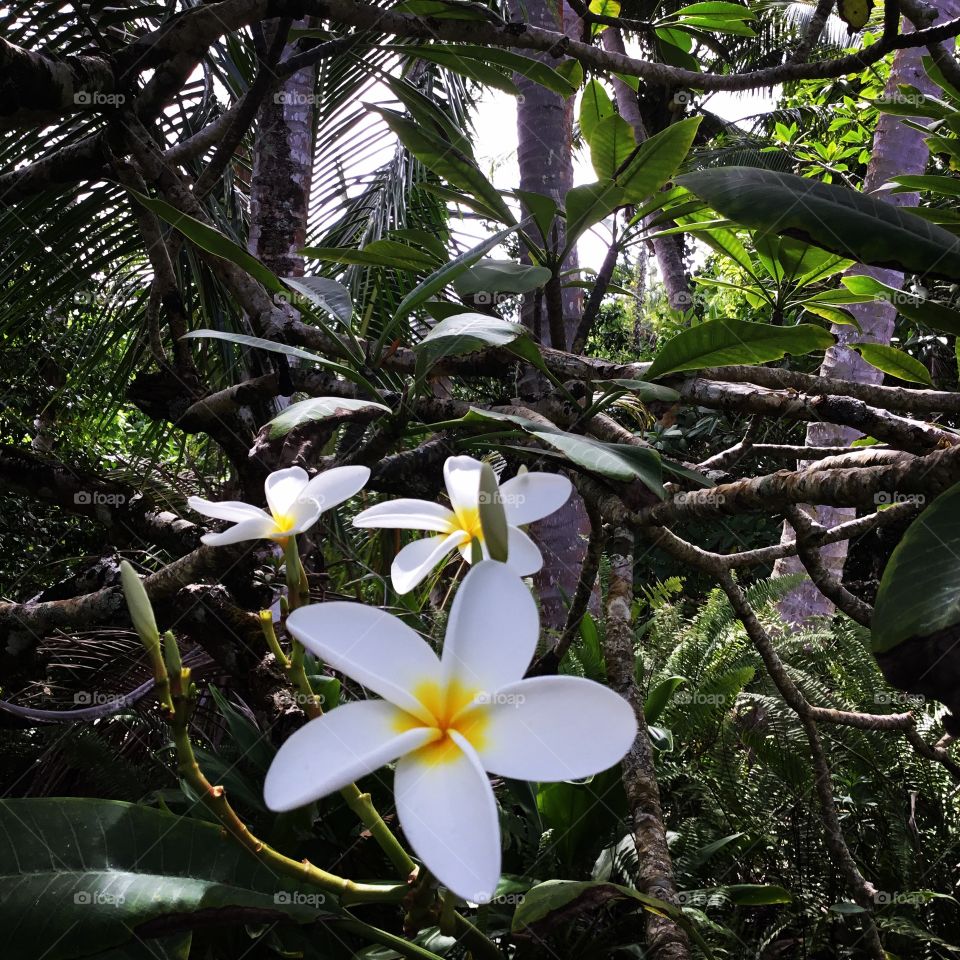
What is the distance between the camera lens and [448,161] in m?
0.95

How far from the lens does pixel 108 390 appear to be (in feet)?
7.52

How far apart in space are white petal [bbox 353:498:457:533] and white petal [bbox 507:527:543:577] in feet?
0.15

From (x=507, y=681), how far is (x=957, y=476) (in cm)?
49

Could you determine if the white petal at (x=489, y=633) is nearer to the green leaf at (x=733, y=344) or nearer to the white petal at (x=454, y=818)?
the white petal at (x=454, y=818)

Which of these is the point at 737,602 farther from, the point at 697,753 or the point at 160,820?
the point at 697,753

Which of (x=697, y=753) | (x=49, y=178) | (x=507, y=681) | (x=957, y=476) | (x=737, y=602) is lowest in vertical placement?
(x=697, y=753)

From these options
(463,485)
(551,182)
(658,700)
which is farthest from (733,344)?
(551,182)

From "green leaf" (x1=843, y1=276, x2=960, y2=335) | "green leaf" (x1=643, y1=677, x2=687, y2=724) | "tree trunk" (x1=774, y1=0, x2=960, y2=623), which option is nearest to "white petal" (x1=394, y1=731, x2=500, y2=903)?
"green leaf" (x1=843, y1=276, x2=960, y2=335)

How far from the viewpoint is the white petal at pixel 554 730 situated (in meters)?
0.30

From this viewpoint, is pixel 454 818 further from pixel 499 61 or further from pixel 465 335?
pixel 499 61

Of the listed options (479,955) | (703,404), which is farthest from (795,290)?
(479,955)

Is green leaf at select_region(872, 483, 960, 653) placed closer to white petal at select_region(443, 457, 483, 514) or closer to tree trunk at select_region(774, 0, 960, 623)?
white petal at select_region(443, 457, 483, 514)

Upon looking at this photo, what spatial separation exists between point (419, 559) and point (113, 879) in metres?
0.29

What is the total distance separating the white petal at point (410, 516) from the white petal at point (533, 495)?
4cm
